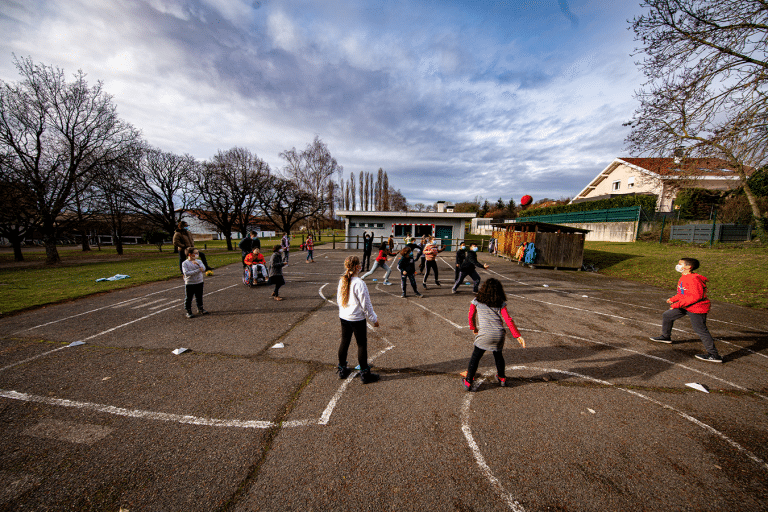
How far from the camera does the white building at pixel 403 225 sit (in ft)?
91.9

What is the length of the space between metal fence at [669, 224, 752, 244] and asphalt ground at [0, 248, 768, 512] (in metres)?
15.8

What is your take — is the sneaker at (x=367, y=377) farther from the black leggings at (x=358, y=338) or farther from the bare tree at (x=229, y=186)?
the bare tree at (x=229, y=186)

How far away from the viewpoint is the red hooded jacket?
5.23m

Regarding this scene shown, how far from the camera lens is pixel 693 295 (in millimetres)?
5297

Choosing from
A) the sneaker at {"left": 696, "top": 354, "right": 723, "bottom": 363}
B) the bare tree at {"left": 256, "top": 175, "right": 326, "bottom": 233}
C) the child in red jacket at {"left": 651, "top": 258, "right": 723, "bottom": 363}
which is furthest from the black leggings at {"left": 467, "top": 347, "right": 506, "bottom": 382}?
the bare tree at {"left": 256, "top": 175, "right": 326, "bottom": 233}

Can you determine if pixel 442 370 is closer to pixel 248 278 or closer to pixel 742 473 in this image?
pixel 742 473

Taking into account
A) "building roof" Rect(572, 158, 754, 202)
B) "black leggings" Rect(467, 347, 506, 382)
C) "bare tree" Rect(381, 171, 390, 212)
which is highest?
"bare tree" Rect(381, 171, 390, 212)

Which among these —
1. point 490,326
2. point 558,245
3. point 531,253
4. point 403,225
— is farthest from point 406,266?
point 403,225

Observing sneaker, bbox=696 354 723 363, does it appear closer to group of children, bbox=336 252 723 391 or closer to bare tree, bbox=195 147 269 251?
group of children, bbox=336 252 723 391

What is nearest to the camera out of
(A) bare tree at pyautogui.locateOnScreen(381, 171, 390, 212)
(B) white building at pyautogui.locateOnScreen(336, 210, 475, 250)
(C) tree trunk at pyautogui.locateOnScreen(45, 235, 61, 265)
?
(C) tree trunk at pyautogui.locateOnScreen(45, 235, 61, 265)

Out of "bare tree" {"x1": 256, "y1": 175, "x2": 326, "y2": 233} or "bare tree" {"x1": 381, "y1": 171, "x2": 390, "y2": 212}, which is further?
"bare tree" {"x1": 381, "y1": 171, "x2": 390, "y2": 212}

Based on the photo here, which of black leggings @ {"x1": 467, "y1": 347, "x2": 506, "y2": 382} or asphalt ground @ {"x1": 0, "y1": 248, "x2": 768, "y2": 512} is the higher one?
black leggings @ {"x1": 467, "y1": 347, "x2": 506, "y2": 382}

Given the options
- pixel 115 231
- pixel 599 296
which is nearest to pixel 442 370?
pixel 599 296

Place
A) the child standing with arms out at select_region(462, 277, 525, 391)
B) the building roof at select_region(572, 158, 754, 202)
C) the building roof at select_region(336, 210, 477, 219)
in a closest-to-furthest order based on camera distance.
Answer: the child standing with arms out at select_region(462, 277, 525, 391), the building roof at select_region(572, 158, 754, 202), the building roof at select_region(336, 210, 477, 219)
